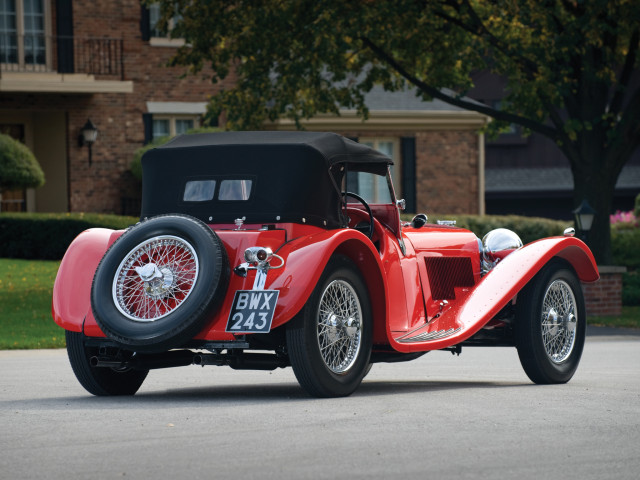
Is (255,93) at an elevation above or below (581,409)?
above

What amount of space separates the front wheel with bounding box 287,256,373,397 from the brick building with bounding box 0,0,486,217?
21.2 m

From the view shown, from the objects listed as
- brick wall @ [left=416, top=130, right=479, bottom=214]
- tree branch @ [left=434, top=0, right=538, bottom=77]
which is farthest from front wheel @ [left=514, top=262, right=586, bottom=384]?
brick wall @ [left=416, top=130, right=479, bottom=214]

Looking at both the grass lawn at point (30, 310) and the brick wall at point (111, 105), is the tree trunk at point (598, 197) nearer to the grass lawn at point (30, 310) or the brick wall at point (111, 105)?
the grass lawn at point (30, 310)

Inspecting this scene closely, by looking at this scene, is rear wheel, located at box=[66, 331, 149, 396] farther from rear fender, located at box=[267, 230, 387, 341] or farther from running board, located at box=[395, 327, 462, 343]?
running board, located at box=[395, 327, 462, 343]

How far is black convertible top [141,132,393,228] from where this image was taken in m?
9.06

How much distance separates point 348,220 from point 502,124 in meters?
17.2

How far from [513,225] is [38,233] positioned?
1254cm

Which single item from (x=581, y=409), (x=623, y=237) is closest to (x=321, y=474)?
(x=581, y=409)

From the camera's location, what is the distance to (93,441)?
22.4ft

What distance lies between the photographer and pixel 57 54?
30.3 meters

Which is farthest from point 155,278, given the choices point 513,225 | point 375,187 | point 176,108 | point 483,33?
point 513,225

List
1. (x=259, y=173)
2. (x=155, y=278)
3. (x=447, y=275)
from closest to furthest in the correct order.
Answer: (x=155, y=278) < (x=259, y=173) < (x=447, y=275)

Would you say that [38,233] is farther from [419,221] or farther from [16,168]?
[419,221]

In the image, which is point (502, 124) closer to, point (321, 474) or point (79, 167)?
point (79, 167)
